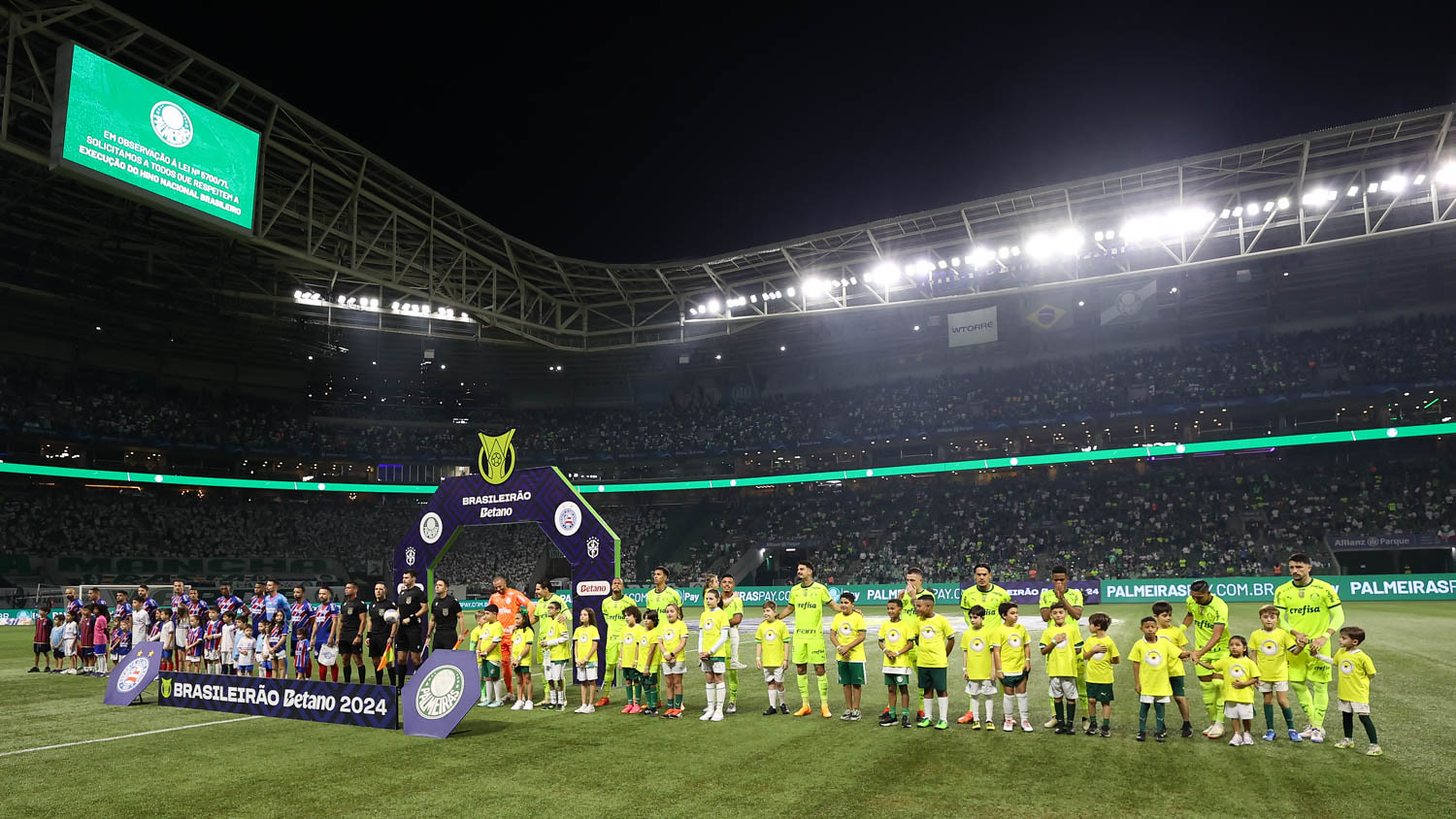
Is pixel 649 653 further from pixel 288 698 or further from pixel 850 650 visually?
pixel 288 698

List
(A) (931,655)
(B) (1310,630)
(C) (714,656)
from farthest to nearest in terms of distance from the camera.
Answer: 1. (C) (714,656)
2. (A) (931,655)
3. (B) (1310,630)

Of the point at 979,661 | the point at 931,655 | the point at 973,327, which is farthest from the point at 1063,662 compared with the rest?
the point at 973,327

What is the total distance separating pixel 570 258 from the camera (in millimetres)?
33906

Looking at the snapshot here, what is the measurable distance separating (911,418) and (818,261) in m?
19.5

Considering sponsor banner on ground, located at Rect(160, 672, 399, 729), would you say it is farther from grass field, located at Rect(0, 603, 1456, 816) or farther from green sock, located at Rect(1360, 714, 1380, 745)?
green sock, located at Rect(1360, 714, 1380, 745)

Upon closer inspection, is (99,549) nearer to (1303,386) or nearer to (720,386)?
(720,386)

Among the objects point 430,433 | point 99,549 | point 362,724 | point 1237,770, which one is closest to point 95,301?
point 99,549

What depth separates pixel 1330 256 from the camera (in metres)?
40.1

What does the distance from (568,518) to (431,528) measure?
4.15 metres

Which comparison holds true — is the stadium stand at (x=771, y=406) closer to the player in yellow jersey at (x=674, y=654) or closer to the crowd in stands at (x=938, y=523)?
the crowd in stands at (x=938, y=523)

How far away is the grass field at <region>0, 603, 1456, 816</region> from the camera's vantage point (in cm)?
784

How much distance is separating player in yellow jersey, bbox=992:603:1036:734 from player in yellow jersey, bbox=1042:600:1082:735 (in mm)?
304

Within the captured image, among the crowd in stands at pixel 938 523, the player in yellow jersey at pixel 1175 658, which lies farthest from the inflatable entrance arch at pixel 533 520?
the crowd in stands at pixel 938 523

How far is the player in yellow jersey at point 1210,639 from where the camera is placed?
10844 mm
